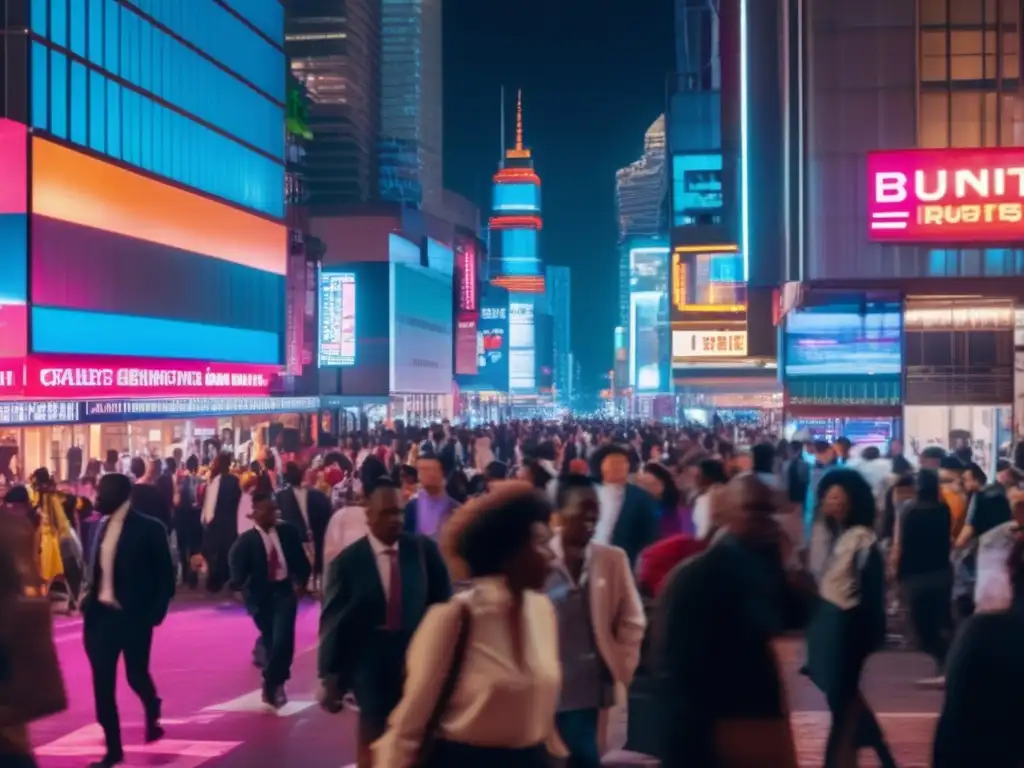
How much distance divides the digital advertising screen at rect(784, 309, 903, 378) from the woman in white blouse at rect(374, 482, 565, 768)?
1251 inches

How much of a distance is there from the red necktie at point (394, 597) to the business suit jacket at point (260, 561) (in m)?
3.69

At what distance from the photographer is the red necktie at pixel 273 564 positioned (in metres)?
10.4

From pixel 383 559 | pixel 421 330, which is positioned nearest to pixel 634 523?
pixel 383 559

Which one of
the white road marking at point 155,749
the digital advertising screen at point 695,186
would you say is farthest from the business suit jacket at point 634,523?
the digital advertising screen at point 695,186

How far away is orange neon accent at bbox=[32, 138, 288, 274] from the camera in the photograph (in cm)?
3781

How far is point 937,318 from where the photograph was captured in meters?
34.8

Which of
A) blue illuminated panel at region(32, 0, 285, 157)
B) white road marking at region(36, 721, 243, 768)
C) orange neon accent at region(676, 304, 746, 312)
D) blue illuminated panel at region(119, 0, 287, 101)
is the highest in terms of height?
blue illuminated panel at region(119, 0, 287, 101)

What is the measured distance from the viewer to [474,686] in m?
3.97

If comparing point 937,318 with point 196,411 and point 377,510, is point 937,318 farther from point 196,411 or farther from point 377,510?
point 377,510

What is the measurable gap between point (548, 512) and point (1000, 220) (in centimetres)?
2600

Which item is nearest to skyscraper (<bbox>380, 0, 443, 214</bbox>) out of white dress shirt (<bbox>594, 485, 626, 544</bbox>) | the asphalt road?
the asphalt road

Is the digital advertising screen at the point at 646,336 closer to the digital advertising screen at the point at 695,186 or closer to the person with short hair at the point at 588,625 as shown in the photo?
the digital advertising screen at the point at 695,186

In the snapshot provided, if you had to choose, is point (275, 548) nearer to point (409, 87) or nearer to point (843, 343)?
point (843, 343)

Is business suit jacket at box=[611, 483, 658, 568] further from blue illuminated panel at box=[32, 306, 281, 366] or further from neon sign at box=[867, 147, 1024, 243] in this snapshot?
blue illuminated panel at box=[32, 306, 281, 366]
